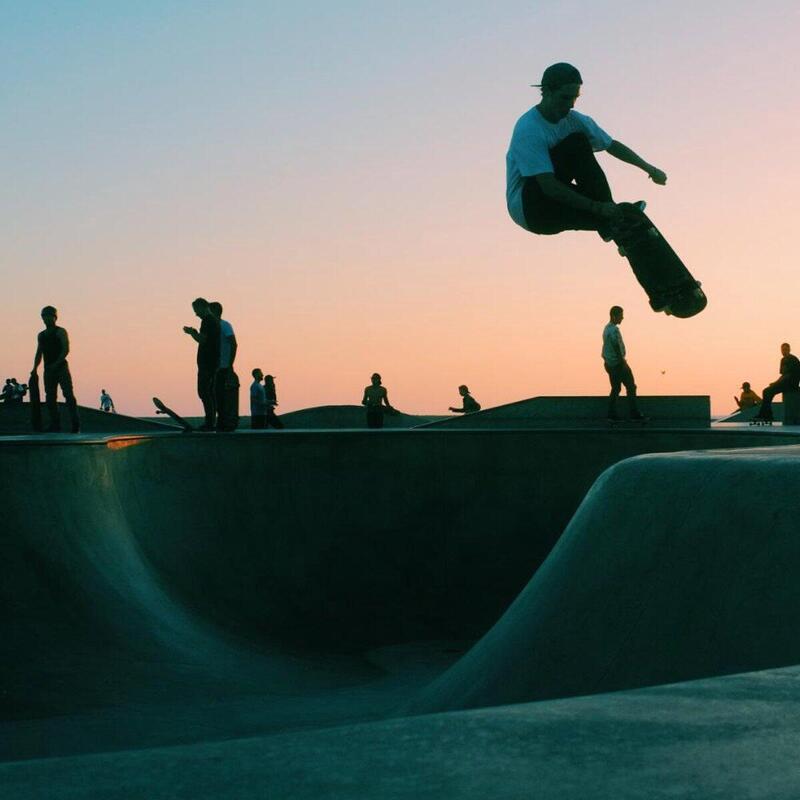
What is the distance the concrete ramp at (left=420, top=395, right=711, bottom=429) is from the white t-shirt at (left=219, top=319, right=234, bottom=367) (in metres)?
7.06

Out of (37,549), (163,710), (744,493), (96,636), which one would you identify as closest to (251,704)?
(163,710)

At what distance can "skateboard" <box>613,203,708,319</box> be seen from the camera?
623cm

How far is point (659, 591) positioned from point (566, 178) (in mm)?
2438

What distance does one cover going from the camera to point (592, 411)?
690 inches

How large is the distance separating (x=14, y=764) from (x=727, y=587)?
337 cm

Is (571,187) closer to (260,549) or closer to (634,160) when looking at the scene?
(634,160)

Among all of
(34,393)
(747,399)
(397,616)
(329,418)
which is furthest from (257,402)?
(747,399)

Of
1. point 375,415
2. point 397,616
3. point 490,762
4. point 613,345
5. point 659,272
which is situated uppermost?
point 613,345

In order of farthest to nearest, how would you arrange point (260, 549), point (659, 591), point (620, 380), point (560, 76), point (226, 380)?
1. point (620, 380)
2. point (226, 380)
3. point (260, 549)
4. point (560, 76)
5. point (659, 591)

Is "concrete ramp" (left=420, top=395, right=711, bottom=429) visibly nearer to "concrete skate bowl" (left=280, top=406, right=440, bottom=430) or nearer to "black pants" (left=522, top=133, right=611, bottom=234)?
"concrete skate bowl" (left=280, top=406, right=440, bottom=430)

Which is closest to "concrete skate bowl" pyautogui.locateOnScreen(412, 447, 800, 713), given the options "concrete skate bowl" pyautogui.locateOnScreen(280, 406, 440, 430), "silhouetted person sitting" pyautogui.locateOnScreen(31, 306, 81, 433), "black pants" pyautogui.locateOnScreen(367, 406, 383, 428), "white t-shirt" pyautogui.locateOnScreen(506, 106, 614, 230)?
"white t-shirt" pyautogui.locateOnScreen(506, 106, 614, 230)

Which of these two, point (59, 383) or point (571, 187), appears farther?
point (59, 383)

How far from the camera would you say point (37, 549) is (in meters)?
7.50

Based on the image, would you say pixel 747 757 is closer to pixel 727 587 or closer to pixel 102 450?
pixel 727 587
